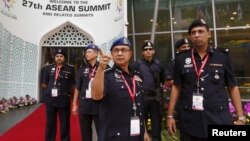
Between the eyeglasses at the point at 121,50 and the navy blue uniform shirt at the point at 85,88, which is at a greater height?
the eyeglasses at the point at 121,50

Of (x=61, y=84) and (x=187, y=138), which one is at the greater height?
(x=61, y=84)

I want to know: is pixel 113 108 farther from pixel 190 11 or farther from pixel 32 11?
pixel 190 11

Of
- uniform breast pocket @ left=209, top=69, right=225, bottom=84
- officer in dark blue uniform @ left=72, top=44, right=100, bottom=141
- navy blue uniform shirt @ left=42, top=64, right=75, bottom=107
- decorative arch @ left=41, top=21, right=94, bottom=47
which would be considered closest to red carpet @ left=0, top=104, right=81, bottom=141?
navy blue uniform shirt @ left=42, top=64, right=75, bottom=107

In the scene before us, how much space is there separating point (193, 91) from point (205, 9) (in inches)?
361

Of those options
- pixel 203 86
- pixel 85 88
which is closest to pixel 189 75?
pixel 203 86

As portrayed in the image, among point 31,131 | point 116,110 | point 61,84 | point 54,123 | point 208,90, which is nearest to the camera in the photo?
point 116,110

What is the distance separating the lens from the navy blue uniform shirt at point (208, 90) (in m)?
2.64

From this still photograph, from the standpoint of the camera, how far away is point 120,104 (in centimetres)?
243

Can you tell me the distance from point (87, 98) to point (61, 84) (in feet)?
2.80

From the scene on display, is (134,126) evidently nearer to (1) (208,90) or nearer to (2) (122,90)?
(2) (122,90)

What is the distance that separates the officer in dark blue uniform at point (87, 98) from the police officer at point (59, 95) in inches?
14.6

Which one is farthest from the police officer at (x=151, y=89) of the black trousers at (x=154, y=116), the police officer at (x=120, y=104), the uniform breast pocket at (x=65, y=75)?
the police officer at (x=120, y=104)

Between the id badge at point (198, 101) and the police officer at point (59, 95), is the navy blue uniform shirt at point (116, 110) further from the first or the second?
the police officer at point (59, 95)

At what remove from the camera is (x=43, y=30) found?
395 inches
